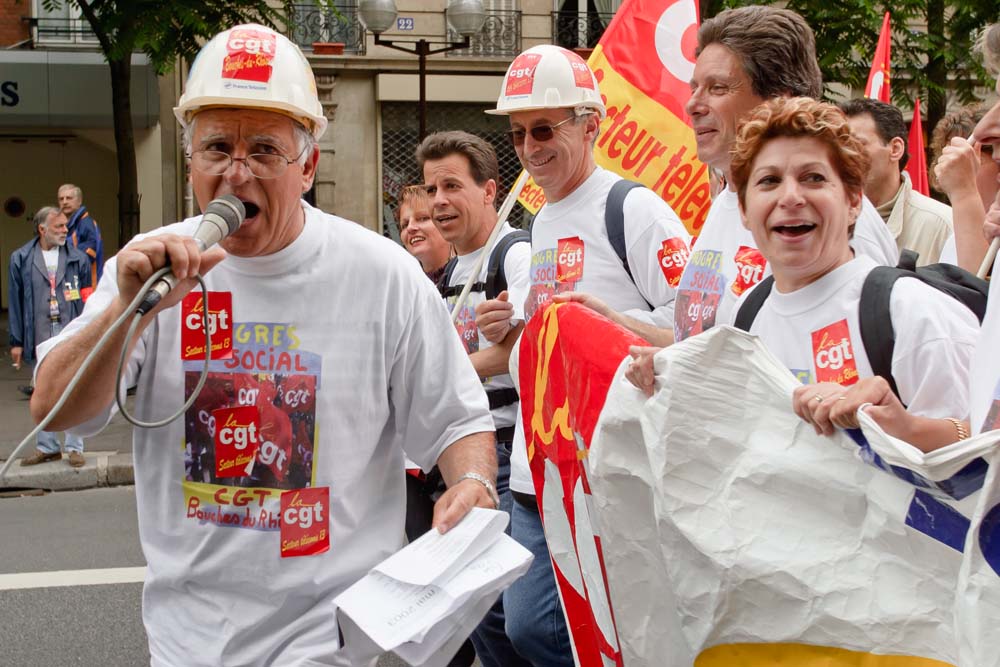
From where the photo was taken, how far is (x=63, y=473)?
9758mm

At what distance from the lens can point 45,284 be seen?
1139 centimetres

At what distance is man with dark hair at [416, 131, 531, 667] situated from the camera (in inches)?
178

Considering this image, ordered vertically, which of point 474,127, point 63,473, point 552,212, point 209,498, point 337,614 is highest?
point 474,127

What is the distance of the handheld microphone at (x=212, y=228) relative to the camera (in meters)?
2.17

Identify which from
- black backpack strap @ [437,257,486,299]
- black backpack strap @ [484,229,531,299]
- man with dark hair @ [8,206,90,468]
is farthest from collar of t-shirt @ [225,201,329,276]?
man with dark hair @ [8,206,90,468]

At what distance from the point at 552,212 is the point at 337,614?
2107 millimetres

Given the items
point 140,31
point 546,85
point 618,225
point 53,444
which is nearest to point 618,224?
point 618,225

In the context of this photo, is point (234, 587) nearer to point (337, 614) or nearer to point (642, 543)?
point (337, 614)

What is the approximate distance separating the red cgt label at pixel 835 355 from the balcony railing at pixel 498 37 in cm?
2067

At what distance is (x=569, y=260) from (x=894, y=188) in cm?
211

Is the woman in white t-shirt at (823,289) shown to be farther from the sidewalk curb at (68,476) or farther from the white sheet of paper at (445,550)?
the sidewalk curb at (68,476)

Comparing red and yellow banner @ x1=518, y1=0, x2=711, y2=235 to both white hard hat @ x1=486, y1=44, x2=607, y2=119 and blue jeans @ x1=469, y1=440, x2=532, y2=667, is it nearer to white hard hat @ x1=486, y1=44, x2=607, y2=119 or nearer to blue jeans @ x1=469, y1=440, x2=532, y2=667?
white hard hat @ x1=486, y1=44, x2=607, y2=119

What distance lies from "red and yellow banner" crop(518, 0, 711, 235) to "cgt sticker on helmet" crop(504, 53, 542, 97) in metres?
1.21

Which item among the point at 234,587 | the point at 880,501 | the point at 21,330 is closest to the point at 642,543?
the point at 880,501
